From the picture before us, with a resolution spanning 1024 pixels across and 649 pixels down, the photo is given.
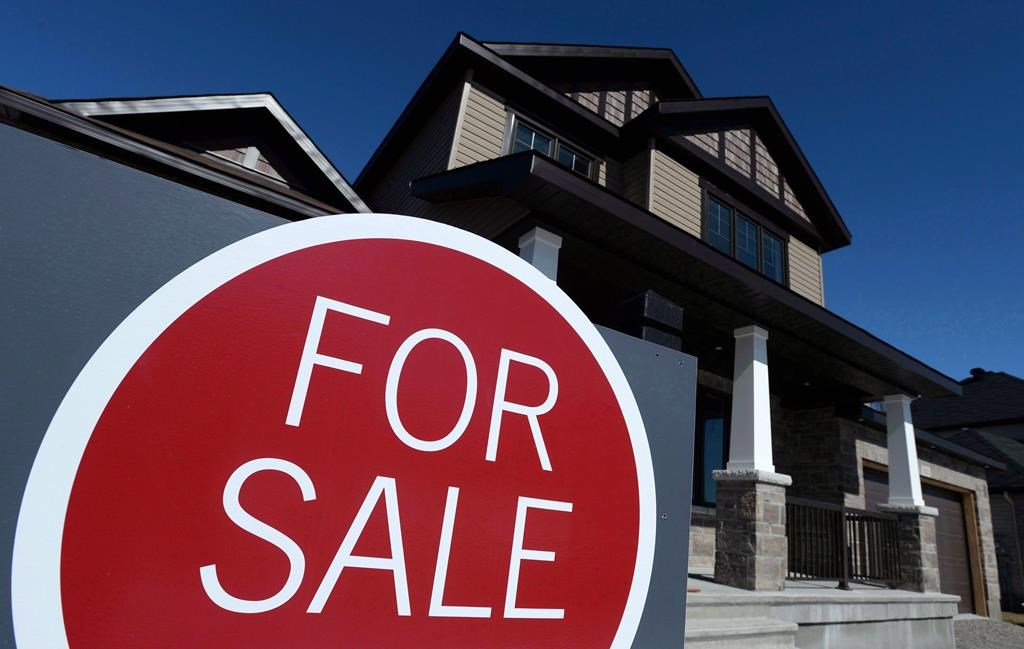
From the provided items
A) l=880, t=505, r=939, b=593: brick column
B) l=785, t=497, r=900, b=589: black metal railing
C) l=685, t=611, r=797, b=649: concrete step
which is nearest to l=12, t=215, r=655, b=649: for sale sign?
l=685, t=611, r=797, b=649: concrete step

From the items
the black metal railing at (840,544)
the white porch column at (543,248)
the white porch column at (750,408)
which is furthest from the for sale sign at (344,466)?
the black metal railing at (840,544)

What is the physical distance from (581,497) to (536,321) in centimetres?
45

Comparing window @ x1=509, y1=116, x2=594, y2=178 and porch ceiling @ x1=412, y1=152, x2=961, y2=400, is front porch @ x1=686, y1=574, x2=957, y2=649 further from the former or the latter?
window @ x1=509, y1=116, x2=594, y2=178

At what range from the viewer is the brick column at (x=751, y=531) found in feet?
20.0

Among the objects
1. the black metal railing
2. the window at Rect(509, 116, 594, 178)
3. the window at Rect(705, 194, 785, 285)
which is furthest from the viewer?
the window at Rect(705, 194, 785, 285)

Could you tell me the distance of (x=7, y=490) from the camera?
89 cm

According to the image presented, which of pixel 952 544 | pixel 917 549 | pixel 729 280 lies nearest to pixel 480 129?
pixel 729 280

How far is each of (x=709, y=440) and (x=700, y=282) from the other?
3.85 metres

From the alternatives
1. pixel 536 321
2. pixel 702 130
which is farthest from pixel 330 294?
pixel 702 130

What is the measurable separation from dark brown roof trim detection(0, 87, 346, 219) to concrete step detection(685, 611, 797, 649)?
4.68 meters

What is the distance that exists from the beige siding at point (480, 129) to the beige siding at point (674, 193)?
2.62m

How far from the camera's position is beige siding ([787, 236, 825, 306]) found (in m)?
11.1

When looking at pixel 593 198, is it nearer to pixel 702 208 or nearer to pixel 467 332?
pixel 467 332

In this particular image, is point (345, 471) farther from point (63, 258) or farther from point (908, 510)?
point (908, 510)
